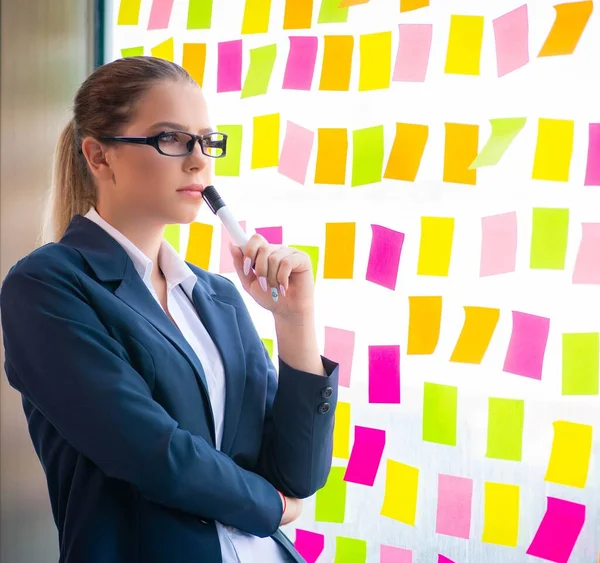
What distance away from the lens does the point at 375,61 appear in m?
1.54

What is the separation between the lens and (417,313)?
1.51 m

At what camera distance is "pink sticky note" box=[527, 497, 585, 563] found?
140cm

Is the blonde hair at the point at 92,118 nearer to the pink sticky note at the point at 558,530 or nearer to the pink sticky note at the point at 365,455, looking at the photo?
the pink sticky note at the point at 365,455

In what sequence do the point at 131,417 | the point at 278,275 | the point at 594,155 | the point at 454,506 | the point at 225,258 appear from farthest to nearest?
the point at 225,258 < the point at 454,506 < the point at 594,155 < the point at 278,275 < the point at 131,417

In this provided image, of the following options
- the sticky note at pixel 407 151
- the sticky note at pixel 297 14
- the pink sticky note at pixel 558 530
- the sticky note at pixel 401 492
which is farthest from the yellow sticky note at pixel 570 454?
the sticky note at pixel 297 14

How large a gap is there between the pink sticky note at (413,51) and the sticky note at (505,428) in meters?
0.71

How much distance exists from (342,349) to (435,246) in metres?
0.31

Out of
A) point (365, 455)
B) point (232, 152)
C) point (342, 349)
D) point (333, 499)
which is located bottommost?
point (333, 499)

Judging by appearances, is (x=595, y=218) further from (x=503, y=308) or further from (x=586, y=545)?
(x=586, y=545)

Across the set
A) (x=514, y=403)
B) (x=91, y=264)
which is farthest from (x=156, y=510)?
(x=514, y=403)

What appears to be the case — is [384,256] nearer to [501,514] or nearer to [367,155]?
[367,155]

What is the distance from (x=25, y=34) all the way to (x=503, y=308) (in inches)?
51.3

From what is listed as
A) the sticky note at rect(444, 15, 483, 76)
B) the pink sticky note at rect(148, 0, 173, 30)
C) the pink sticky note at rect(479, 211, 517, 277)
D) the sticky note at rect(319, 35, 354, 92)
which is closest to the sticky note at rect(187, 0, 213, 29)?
the pink sticky note at rect(148, 0, 173, 30)

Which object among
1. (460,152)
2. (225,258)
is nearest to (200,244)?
(225,258)
